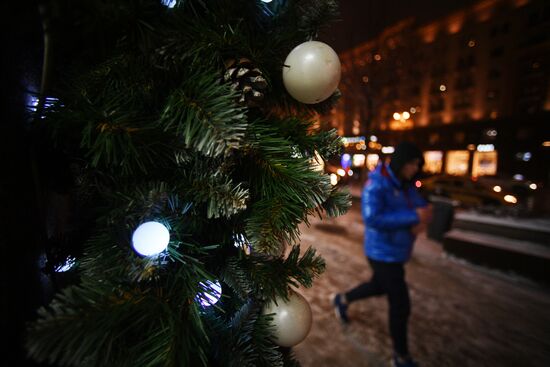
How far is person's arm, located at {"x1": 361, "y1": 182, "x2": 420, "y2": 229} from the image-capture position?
2.94 m

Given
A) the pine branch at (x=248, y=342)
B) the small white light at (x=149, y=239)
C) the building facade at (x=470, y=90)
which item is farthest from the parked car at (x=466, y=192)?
the small white light at (x=149, y=239)

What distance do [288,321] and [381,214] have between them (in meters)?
2.47

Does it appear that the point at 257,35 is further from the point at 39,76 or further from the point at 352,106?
the point at 352,106

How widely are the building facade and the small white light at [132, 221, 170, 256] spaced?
1896 cm

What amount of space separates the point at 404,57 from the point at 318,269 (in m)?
21.5

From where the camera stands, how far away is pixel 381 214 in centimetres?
300

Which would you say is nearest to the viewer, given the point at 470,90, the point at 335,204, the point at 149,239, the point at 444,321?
the point at 149,239

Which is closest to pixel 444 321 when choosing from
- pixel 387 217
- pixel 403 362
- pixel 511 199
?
pixel 403 362

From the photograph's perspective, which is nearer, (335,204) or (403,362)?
(335,204)

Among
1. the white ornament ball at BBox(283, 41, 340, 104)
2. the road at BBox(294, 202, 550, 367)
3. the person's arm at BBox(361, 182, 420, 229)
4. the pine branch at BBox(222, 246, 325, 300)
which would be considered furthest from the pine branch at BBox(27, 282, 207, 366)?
the road at BBox(294, 202, 550, 367)

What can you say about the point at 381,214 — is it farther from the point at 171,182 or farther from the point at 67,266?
the point at 67,266

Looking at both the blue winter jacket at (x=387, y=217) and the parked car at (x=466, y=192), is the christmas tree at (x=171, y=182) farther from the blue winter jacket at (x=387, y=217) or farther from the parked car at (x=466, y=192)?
the parked car at (x=466, y=192)

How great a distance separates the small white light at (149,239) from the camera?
1.98 feet

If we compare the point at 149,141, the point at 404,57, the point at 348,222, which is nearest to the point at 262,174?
the point at 149,141
